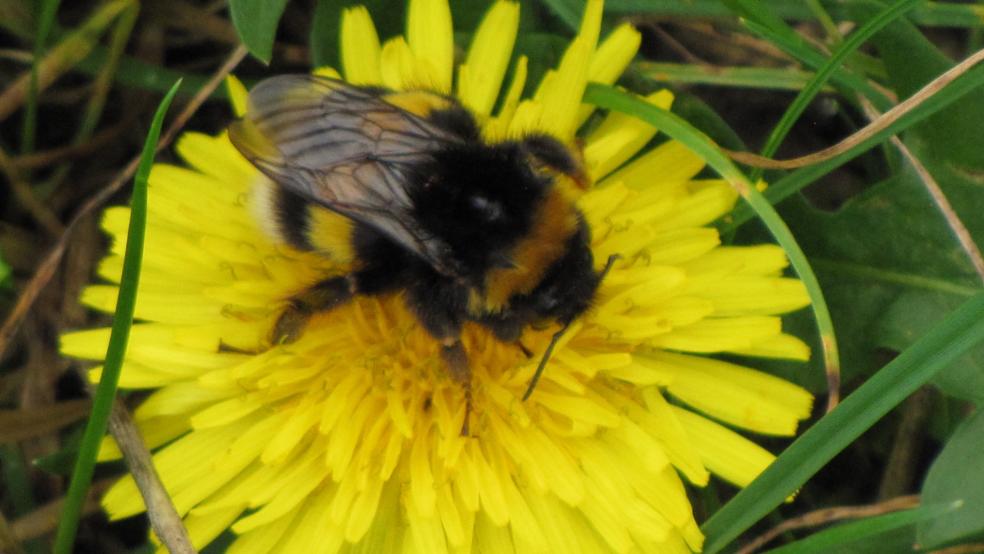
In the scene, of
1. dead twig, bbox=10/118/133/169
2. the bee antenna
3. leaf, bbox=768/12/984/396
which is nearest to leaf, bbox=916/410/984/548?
leaf, bbox=768/12/984/396

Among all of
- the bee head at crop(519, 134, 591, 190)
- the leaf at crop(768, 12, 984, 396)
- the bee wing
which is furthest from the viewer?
the leaf at crop(768, 12, 984, 396)

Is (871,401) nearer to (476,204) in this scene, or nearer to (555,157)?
(555,157)

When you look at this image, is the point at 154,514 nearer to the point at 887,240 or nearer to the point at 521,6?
the point at 521,6

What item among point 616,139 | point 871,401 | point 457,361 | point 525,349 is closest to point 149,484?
point 457,361

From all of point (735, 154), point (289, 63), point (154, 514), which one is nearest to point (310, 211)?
point (154, 514)

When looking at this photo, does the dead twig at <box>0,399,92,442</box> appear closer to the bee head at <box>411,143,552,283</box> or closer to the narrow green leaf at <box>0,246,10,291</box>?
the narrow green leaf at <box>0,246,10,291</box>
